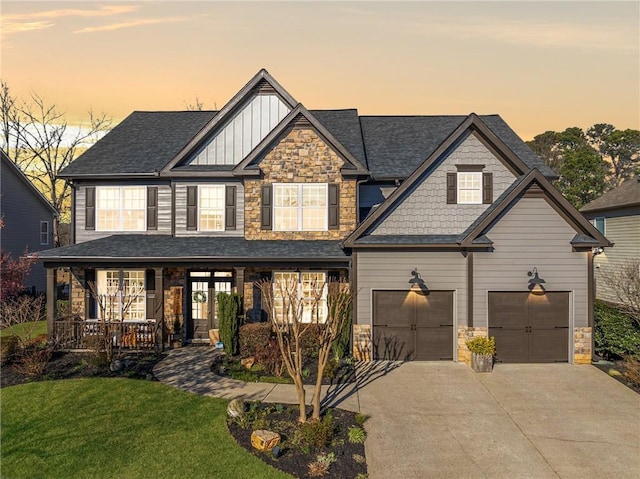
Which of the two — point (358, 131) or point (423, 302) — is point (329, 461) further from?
point (358, 131)

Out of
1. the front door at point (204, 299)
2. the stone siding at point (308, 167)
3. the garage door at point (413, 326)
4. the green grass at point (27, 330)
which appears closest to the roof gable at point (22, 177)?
the green grass at point (27, 330)

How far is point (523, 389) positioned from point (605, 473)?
14.2 feet

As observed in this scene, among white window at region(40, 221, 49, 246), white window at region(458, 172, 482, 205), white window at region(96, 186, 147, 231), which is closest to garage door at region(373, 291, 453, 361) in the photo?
white window at region(458, 172, 482, 205)

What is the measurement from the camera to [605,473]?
8320 millimetres

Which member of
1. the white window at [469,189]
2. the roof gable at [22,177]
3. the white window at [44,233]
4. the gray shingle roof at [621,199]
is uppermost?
the roof gable at [22,177]

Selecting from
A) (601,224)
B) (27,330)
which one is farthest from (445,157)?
(601,224)

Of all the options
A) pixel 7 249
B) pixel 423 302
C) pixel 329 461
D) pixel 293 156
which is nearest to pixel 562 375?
pixel 423 302

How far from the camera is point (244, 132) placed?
19.0 m

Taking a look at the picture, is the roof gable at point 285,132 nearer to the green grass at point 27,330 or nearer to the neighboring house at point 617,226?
the green grass at point 27,330

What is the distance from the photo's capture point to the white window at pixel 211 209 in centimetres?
1866

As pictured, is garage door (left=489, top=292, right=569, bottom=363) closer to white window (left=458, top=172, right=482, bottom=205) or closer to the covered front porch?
white window (left=458, top=172, right=482, bottom=205)

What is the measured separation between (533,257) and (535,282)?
34.8 inches

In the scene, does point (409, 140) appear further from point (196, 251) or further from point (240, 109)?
point (196, 251)

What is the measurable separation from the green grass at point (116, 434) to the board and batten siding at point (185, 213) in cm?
759
